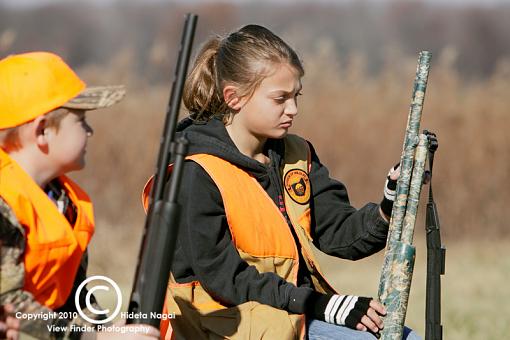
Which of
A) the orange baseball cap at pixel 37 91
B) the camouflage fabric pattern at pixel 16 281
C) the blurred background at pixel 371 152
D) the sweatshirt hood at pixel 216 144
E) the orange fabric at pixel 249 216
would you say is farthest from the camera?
the blurred background at pixel 371 152

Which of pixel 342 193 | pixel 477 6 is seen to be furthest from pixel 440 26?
pixel 342 193

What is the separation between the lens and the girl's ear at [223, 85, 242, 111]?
374 centimetres

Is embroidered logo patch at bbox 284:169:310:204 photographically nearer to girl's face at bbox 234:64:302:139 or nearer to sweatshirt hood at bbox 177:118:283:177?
sweatshirt hood at bbox 177:118:283:177

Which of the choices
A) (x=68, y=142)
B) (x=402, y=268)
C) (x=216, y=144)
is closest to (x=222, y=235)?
(x=216, y=144)

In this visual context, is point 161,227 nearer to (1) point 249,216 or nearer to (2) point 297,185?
(1) point 249,216

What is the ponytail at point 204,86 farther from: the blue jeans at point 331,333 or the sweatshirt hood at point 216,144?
the blue jeans at point 331,333

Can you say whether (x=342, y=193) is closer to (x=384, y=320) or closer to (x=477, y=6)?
(x=384, y=320)

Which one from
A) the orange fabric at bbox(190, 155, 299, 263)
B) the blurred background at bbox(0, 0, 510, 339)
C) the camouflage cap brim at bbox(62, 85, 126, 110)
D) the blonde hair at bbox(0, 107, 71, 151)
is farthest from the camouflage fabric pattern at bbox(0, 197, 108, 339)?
the blurred background at bbox(0, 0, 510, 339)

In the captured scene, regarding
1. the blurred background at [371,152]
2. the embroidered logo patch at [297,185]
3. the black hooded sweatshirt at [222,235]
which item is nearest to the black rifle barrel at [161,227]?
the black hooded sweatshirt at [222,235]

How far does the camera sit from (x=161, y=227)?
2.86 m

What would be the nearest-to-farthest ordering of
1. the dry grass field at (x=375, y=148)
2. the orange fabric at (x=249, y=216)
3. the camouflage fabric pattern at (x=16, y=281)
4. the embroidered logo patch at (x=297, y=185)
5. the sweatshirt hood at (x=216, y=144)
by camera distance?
the camouflage fabric pattern at (x=16, y=281) < the orange fabric at (x=249, y=216) < the sweatshirt hood at (x=216, y=144) < the embroidered logo patch at (x=297, y=185) < the dry grass field at (x=375, y=148)

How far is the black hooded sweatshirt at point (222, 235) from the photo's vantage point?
11.3ft

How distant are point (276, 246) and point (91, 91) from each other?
2.99 ft

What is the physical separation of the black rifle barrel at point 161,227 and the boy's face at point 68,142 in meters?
0.28
